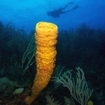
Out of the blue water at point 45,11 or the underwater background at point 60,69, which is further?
the blue water at point 45,11

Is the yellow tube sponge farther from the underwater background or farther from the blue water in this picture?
the blue water

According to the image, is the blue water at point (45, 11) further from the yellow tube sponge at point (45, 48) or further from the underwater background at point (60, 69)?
the yellow tube sponge at point (45, 48)

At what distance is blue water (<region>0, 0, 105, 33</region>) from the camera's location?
24891mm

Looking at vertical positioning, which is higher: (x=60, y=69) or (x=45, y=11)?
(x=45, y=11)

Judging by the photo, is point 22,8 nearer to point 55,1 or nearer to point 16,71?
point 55,1

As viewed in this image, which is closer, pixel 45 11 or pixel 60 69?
pixel 60 69

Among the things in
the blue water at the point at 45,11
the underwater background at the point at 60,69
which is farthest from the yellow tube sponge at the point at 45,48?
the blue water at the point at 45,11

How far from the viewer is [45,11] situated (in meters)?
26.4

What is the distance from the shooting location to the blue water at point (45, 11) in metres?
24.9

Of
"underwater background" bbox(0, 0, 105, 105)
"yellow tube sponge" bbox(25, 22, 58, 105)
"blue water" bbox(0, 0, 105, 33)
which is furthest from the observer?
"blue water" bbox(0, 0, 105, 33)

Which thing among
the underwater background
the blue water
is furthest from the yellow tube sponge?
the blue water

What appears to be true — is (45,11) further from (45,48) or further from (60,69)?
(45,48)

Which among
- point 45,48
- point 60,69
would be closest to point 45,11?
point 60,69

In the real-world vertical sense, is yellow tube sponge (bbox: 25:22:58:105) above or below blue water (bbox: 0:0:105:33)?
below
